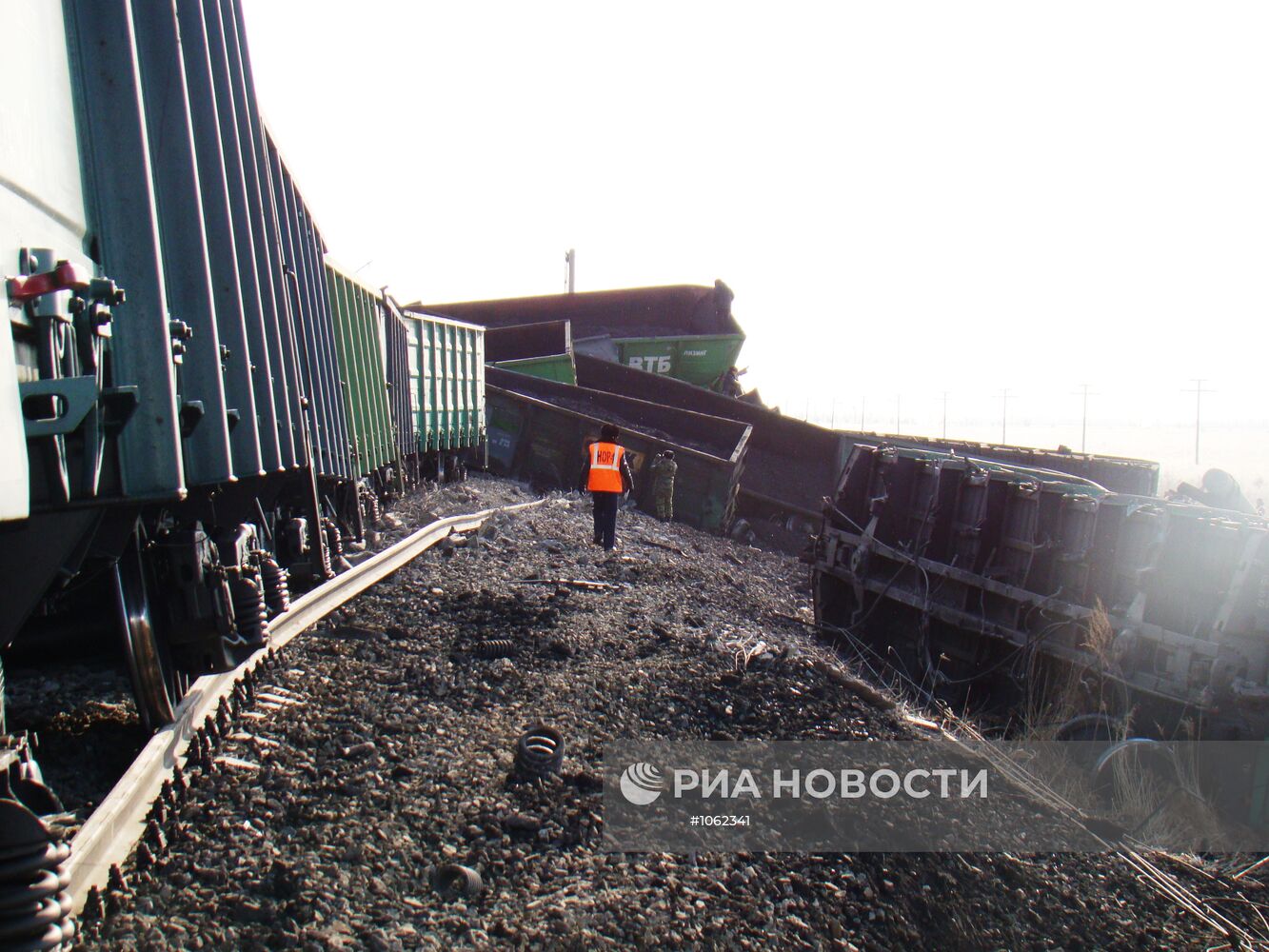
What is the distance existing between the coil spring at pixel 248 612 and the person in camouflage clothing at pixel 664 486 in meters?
10.8

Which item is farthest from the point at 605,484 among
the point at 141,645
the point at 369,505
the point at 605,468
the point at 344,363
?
the point at 141,645

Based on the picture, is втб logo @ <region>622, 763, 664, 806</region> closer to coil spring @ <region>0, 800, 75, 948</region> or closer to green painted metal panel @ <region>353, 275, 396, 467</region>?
coil spring @ <region>0, 800, 75, 948</region>

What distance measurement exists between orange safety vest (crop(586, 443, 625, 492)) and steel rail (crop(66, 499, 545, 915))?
14.2 feet

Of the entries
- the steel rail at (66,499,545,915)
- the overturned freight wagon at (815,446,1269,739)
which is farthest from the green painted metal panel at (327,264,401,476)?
the overturned freight wagon at (815,446,1269,739)

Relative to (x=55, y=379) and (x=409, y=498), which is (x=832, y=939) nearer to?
(x=55, y=379)

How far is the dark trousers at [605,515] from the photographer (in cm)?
1041

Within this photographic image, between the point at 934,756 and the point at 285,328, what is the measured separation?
4664mm

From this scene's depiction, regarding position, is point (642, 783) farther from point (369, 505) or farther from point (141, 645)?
point (369, 505)

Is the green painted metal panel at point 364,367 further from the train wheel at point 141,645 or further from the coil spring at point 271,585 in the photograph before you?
the train wheel at point 141,645

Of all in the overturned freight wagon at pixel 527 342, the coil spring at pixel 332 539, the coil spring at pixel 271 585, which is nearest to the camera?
the coil spring at pixel 271 585

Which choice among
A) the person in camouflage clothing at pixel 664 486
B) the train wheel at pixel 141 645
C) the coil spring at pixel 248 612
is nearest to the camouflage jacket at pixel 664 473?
the person in camouflage clothing at pixel 664 486

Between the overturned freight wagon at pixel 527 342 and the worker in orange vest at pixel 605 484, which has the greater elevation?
the overturned freight wagon at pixel 527 342

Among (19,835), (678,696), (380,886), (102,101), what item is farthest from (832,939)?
(102,101)

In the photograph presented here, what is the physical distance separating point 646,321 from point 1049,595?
18.1 metres
